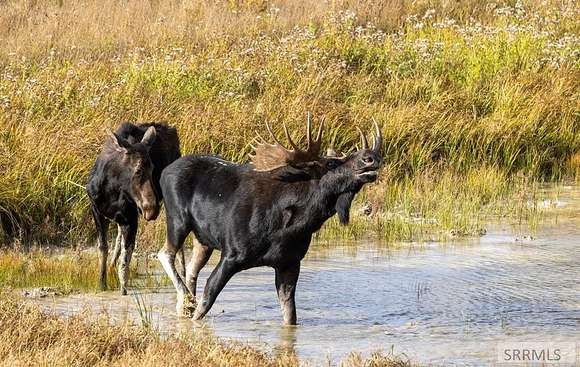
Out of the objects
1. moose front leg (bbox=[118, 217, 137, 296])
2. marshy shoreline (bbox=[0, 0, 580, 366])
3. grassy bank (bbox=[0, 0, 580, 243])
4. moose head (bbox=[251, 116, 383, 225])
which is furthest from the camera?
grassy bank (bbox=[0, 0, 580, 243])

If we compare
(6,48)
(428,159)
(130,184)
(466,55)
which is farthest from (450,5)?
(130,184)

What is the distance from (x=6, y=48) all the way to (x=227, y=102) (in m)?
5.99

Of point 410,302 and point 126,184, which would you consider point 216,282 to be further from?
point 410,302

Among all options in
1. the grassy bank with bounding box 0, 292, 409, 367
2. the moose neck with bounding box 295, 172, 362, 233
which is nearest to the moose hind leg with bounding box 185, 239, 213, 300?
the moose neck with bounding box 295, 172, 362, 233

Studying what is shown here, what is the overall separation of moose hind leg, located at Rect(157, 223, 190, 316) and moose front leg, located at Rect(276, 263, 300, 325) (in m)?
0.73

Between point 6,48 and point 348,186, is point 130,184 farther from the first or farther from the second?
point 6,48

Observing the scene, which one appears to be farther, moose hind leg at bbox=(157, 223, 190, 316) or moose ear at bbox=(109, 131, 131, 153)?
moose ear at bbox=(109, 131, 131, 153)

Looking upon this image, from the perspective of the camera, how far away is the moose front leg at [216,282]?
9195 mm

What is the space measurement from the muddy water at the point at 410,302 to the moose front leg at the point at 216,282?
132mm

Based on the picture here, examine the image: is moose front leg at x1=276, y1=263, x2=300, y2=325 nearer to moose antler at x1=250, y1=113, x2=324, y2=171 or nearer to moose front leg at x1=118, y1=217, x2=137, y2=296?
moose antler at x1=250, y1=113, x2=324, y2=171

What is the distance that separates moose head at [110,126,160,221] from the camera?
33.9 feet

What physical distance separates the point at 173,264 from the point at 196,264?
0.38 m

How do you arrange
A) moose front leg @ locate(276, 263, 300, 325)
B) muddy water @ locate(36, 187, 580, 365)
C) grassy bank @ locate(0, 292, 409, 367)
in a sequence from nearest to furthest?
grassy bank @ locate(0, 292, 409, 367), muddy water @ locate(36, 187, 580, 365), moose front leg @ locate(276, 263, 300, 325)

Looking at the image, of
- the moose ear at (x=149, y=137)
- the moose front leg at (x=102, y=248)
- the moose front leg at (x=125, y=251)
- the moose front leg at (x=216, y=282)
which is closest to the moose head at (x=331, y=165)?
the moose front leg at (x=216, y=282)
